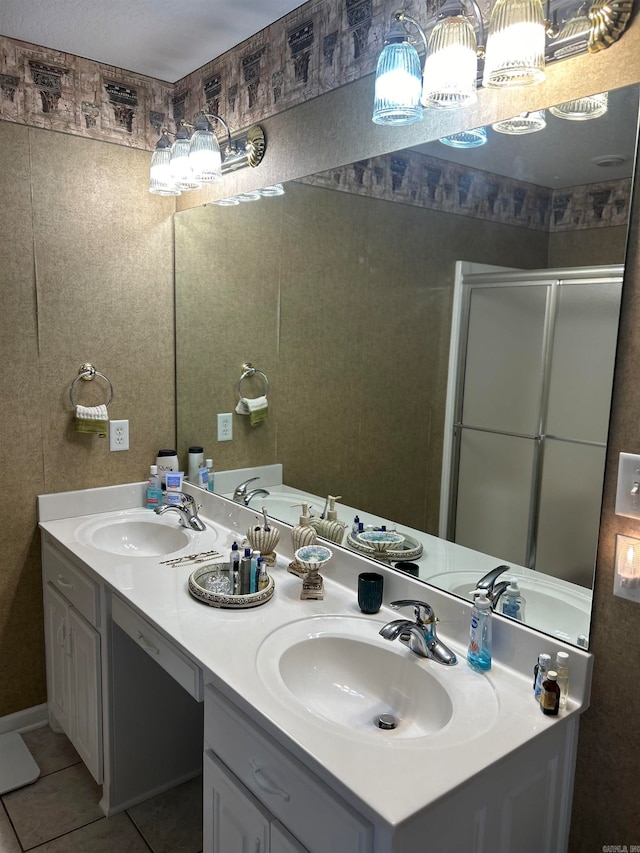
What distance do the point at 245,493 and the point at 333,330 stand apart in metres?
0.73

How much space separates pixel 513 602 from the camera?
1450 mm

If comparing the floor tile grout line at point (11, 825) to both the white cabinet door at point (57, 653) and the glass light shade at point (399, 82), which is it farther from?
the glass light shade at point (399, 82)

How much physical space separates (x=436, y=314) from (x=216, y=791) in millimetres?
1236

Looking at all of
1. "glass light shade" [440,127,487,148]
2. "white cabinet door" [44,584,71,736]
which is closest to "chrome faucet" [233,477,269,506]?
"white cabinet door" [44,584,71,736]

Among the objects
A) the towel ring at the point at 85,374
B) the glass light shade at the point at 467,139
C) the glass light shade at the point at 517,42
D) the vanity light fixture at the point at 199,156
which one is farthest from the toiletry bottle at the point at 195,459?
the glass light shade at the point at 517,42

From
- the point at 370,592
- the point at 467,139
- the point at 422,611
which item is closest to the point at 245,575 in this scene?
the point at 370,592

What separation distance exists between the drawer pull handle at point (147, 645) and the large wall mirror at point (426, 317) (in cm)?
66

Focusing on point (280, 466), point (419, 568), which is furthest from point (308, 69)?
point (419, 568)

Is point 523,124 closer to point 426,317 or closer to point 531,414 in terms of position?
point 426,317

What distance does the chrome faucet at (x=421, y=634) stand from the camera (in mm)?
1396

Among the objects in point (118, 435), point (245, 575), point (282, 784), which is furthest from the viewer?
point (118, 435)

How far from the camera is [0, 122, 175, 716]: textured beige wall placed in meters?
2.22

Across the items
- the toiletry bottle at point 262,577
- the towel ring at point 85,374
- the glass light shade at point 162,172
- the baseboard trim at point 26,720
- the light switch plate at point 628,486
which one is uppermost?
the glass light shade at point 162,172

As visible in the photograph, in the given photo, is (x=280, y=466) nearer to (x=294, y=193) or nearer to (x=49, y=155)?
(x=294, y=193)
